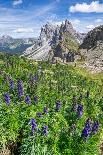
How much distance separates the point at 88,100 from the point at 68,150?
22.8 meters

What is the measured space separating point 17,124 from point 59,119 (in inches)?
205

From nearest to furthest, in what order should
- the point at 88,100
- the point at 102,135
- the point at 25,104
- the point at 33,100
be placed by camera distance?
the point at 25,104 → the point at 33,100 → the point at 102,135 → the point at 88,100

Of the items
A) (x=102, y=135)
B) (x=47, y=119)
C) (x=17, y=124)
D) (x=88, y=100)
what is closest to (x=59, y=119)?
(x=47, y=119)

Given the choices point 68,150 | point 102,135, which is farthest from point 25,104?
point 102,135

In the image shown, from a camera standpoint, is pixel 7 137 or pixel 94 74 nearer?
pixel 7 137

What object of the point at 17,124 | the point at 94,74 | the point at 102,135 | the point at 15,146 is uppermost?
the point at 17,124

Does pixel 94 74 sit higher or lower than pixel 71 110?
lower

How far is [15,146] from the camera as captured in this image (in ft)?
109

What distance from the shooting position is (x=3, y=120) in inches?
1240

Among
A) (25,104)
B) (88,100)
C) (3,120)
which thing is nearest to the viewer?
(3,120)

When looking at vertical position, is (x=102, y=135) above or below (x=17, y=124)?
below

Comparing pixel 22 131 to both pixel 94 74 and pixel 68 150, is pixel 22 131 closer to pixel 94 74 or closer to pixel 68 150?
pixel 68 150

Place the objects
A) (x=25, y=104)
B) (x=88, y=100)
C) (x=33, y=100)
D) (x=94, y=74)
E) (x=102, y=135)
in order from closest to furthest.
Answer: (x=25, y=104) < (x=33, y=100) < (x=102, y=135) < (x=88, y=100) < (x=94, y=74)

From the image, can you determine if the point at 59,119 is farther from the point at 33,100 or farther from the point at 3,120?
the point at 3,120
